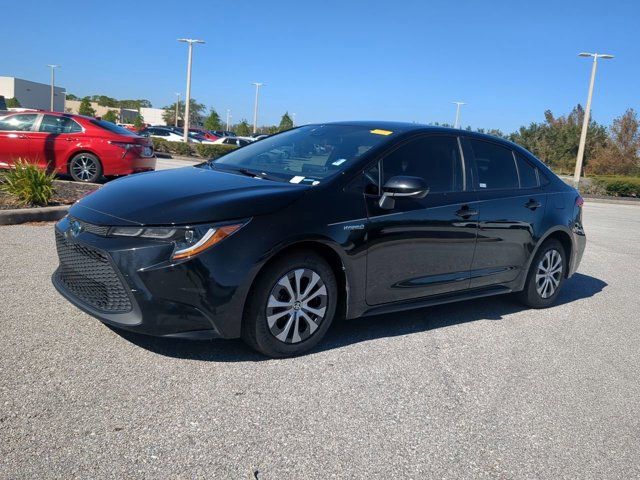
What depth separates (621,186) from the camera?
1161 inches

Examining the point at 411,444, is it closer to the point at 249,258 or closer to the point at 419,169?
the point at 249,258

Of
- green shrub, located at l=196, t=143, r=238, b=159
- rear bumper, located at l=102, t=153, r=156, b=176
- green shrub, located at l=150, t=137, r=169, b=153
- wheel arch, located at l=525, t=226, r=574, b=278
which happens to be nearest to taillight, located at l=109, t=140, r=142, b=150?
rear bumper, located at l=102, t=153, r=156, b=176

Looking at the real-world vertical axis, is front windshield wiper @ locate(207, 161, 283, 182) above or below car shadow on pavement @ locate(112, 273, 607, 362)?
above

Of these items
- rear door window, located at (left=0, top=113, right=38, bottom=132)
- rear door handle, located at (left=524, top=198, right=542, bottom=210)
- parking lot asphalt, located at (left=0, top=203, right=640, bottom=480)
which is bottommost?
parking lot asphalt, located at (left=0, top=203, right=640, bottom=480)

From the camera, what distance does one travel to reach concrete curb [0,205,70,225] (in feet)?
24.9

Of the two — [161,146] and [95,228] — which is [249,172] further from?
[161,146]

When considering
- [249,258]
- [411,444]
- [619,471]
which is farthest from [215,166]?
[619,471]

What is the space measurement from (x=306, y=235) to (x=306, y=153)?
1156 millimetres

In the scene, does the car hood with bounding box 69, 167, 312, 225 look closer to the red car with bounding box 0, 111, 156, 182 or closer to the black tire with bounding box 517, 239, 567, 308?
the black tire with bounding box 517, 239, 567, 308

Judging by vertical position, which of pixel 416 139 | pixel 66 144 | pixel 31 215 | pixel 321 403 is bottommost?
pixel 321 403

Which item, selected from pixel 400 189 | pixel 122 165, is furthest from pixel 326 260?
pixel 122 165

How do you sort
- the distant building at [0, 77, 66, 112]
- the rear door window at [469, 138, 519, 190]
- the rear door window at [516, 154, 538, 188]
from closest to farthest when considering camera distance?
the rear door window at [469, 138, 519, 190] → the rear door window at [516, 154, 538, 188] → the distant building at [0, 77, 66, 112]

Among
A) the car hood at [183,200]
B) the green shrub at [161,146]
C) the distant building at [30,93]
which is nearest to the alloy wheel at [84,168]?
the car hood at [183,200]

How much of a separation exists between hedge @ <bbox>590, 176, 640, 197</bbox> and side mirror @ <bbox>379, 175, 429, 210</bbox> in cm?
2876
